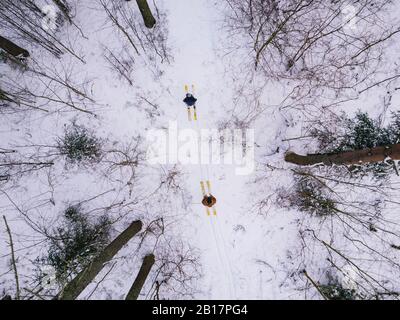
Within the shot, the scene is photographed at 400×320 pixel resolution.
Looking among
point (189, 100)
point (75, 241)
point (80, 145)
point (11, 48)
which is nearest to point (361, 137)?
point (189, 100)

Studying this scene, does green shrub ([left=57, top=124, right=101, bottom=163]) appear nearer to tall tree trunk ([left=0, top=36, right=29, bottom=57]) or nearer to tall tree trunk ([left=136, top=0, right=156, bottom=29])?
tall tree trunk ([left=0, top=36, right=29, bottom=57])

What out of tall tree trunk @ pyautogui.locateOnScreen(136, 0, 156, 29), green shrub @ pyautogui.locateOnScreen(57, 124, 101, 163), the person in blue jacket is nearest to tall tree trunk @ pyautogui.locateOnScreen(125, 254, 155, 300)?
green shrub @ pyautogui.locateOnScreen(57, 124, 101, 163)

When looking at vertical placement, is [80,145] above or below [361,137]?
below

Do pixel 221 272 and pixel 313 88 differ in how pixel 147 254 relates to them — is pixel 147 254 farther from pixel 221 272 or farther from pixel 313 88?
pixel 313 88

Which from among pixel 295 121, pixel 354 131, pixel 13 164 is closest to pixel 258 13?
pixel 295 121

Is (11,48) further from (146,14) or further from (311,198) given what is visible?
(311,198)
